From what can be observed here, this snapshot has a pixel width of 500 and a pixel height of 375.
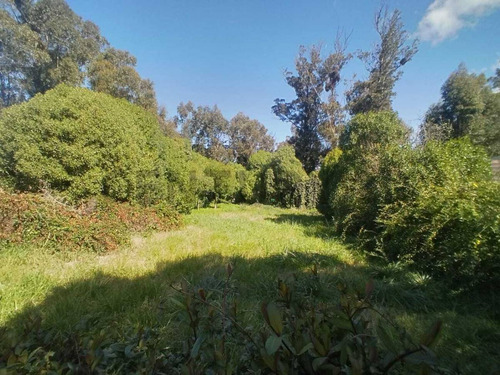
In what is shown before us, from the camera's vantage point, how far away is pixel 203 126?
35219mm

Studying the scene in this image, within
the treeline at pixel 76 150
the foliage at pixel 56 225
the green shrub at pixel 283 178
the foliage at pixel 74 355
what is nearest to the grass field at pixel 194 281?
the foliage at pixel 56 225

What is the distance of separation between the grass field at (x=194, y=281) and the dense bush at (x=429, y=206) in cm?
45

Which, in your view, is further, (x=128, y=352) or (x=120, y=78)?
(x=120, y=78)

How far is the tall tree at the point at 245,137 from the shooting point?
34.8 m

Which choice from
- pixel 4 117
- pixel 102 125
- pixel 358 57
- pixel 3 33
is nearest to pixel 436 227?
pixel 102 125

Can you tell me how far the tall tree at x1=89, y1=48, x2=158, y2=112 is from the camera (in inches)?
667

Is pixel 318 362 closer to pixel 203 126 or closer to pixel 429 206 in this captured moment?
pixel 429 206

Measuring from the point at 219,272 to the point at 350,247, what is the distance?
3475mm

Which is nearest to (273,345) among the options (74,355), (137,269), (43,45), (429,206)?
(74,355)

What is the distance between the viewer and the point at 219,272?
3754mm

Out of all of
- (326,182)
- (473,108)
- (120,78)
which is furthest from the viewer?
(120,78)

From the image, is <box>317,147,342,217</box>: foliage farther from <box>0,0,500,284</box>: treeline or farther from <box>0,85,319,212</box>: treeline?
<box>0,85,319,212</box>: treeline

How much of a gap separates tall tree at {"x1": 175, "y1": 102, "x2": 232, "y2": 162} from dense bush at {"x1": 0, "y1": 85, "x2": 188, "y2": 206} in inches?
1087

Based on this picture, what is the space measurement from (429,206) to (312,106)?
2263 cm
